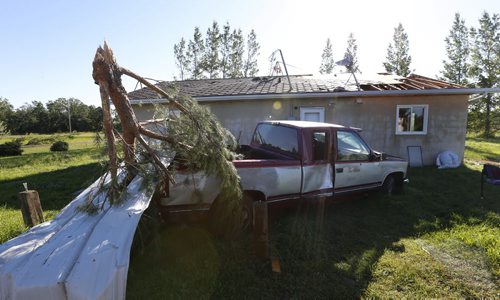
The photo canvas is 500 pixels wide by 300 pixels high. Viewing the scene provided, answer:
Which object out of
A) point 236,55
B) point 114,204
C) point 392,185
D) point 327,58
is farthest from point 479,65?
point 114,204

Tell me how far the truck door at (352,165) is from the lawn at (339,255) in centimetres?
53

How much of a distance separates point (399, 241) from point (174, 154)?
352 cm

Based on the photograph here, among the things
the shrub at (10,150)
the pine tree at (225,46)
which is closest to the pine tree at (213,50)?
the pine tree at (225,46)

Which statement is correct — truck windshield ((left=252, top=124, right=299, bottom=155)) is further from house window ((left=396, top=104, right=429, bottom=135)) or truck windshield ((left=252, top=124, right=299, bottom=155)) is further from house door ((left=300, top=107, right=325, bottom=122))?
house window ((left=396, top=104, right=429, bottom=135))

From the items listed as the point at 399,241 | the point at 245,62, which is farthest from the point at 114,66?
the point at 245,62

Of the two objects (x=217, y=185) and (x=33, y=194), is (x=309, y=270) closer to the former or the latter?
(x=217, y=185)

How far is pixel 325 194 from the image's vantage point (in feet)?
16.5

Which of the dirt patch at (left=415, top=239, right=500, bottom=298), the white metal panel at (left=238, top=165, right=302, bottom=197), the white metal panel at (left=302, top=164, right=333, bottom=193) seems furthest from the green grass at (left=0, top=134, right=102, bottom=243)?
the dirt patch at (left=415, top=239, right=500, bottom=298)

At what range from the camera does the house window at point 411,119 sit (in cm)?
1030

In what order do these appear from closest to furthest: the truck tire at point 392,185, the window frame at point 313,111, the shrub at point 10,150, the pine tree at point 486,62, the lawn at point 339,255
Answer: the lawn at point 339,255
the truck tire at point 392,185
the window frame at point 313,111
the shrub at point 10,150
the pine tree at point 486,62

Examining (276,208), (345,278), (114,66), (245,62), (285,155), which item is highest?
(245,62)

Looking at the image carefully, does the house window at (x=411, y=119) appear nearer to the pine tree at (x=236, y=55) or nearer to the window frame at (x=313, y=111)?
the window frame at (x=313, y=111)

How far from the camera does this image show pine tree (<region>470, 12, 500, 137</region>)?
29000 millimetres

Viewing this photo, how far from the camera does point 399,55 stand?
34.8 m
